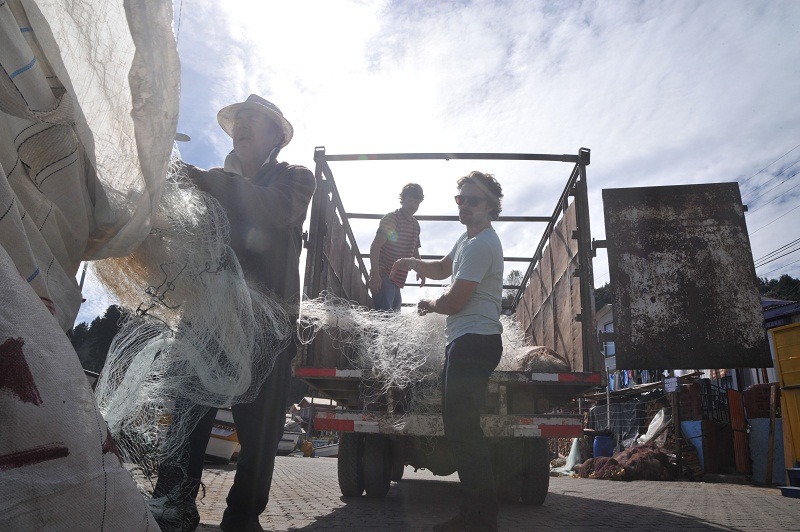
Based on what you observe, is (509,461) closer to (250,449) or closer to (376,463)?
(376,463)

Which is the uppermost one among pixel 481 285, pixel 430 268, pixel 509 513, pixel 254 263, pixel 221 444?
pixel 430 268

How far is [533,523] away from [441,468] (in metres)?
1.05

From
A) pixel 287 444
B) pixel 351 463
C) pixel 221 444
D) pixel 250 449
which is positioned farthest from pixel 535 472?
pixel 287 444

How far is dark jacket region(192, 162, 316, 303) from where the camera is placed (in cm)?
224

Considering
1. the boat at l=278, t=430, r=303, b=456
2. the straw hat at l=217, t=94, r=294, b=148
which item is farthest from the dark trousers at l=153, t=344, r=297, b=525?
the boat at l=278, t=430, r=303, b=456

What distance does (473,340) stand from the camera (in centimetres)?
292

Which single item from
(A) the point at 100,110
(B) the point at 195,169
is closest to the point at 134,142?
(A) the point at 100,110

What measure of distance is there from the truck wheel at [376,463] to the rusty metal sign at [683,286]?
2365 millimetres

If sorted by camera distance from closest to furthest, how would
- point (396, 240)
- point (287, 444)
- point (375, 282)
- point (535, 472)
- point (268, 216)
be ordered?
point (268, 216), point (535, 472), point (375, 282), point (396, 240), point (287, 444)

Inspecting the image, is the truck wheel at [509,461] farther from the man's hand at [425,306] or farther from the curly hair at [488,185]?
the curly hair at [488,185]

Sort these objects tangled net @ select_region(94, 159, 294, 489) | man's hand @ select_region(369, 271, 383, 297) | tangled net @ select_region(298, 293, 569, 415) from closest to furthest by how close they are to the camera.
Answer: tangled net @ select_region(94, 159, 294, 489) → tangled net @ select_region(298, 293, 569, 415) → man's hand @ select_region(369, 271, 383, 297)

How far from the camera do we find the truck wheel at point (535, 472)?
15.1 feet

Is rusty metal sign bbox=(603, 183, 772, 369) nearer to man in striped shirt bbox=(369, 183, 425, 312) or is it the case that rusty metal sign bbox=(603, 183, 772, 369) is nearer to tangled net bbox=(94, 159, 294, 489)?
man in striped shirt bbox=(369, 183, 425, 312)

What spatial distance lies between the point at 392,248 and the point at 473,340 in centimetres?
310
